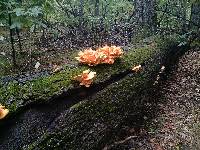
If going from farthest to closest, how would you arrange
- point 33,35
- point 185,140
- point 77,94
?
point 33,35 → point 185,140 → point 77,94

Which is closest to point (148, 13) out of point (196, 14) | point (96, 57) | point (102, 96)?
point (196, 14)

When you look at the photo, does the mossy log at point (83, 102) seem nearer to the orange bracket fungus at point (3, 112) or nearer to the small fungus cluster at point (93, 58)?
the small fungus cluster at point (93, 58)

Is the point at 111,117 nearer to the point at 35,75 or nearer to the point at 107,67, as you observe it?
the point at 107,67

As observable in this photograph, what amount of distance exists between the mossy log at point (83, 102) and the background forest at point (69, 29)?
2389mm

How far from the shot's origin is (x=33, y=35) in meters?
9.95

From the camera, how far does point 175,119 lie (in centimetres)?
604

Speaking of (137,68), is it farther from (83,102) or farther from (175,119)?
(83,102)

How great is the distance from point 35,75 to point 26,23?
2.24 metres

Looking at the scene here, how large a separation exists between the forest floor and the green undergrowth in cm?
107

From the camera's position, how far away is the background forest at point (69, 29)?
301 inches

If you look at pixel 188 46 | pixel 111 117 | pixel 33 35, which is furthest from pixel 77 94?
pixel 33 35

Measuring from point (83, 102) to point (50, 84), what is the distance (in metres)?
0.61

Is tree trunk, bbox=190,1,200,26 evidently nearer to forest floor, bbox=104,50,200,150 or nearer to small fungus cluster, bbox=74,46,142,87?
forest floor, bbox=104,50,200,150

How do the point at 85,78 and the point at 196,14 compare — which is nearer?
the point at 85,78
